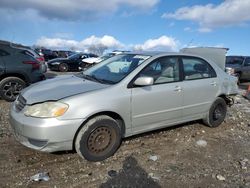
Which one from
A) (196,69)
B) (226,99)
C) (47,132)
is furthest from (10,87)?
(226,99)

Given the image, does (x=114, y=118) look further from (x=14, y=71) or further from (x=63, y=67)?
(x=63, y=67)

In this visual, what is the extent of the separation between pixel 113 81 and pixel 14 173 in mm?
1985

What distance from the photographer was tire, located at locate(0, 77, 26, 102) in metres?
8.32

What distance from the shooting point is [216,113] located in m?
6.38

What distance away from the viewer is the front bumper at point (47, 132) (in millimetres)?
3957

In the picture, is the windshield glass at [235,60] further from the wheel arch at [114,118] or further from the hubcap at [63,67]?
the wheel arch at [114,118]

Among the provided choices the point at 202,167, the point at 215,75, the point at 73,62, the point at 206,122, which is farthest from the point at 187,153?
the point at 73,62

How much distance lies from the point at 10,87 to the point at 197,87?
544 centimetres

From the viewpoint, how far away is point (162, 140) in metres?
5.46

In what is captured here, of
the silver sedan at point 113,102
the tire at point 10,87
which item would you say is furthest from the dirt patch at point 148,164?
the tire at point 10,87

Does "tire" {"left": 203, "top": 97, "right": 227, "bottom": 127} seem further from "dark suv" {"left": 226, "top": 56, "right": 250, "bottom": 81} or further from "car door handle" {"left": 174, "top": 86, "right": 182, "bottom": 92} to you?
"dark suv" {"left": 226, "top": 56, "right": 250, "bottom": 81}

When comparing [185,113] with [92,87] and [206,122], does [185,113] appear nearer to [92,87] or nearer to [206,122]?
[206,122]

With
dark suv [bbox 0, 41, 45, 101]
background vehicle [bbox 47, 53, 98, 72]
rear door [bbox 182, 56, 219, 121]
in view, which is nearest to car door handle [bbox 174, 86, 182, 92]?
rear door [bbox 182, 56, 219, 121]

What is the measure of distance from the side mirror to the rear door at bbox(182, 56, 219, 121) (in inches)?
43.3
